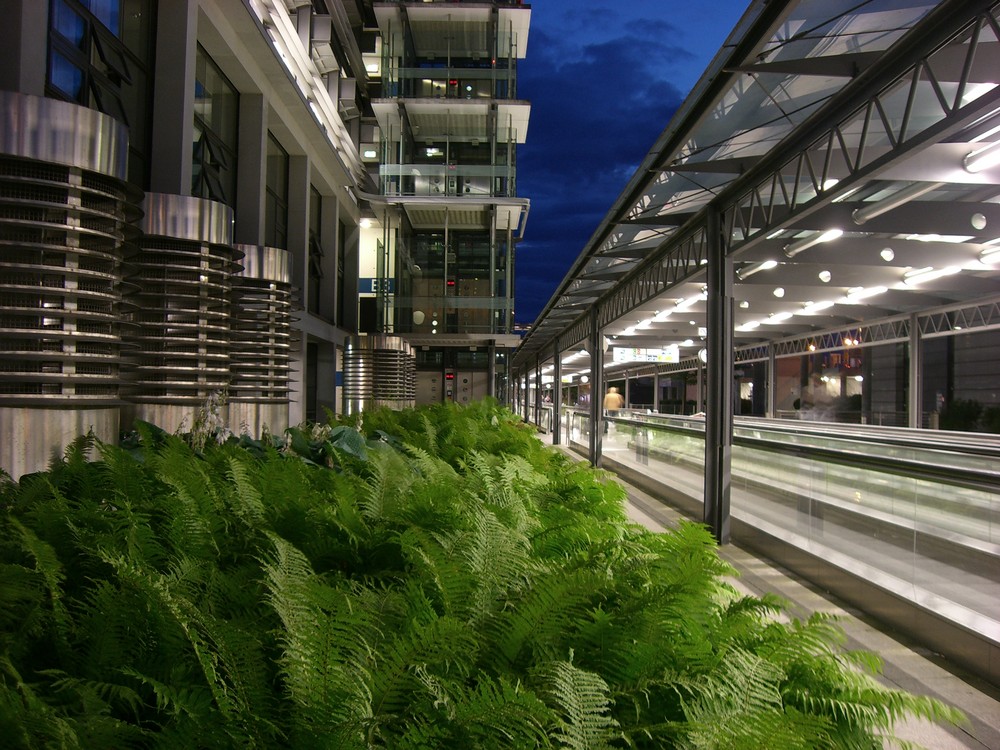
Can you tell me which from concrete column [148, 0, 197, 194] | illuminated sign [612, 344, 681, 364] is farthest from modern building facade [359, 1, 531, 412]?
concrete column [148, 0, 197, 194]


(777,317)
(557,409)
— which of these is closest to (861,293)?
(777,317)

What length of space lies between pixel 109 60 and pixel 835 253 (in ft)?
43.9

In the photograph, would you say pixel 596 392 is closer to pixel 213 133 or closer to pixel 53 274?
pixel 213 133

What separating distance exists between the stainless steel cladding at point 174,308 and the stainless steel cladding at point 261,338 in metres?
2.28

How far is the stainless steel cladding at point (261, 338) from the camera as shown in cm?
1145

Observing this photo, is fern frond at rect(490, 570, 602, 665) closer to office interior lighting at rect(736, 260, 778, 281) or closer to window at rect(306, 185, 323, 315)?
office interior lighting at rect(736, 260, 778, 281)

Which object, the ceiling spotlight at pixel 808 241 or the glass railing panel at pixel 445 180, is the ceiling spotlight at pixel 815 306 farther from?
the glass railing panel at pixel 445 180

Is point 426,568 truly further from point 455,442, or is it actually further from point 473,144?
point 473,144

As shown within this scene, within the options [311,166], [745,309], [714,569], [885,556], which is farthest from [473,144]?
[714,569]

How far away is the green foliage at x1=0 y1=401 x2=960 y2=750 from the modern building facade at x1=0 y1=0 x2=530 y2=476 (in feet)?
8.31

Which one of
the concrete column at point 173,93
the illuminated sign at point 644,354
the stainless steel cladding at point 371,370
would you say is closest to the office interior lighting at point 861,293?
the illuminated sign at point 644,354

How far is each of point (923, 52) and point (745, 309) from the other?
19.8 metres

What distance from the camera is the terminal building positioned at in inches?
256

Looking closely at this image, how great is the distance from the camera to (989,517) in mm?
6047
